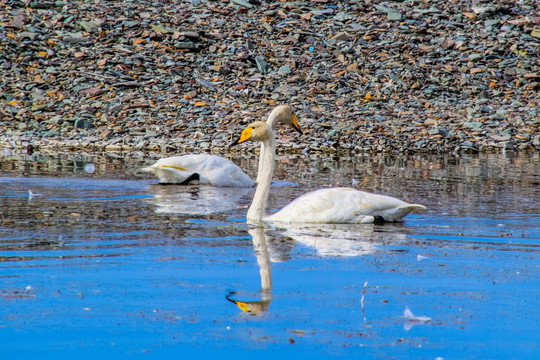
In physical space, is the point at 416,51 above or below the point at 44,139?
above

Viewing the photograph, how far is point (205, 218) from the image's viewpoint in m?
10.4

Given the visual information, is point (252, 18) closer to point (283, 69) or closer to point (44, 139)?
point (283, 69)

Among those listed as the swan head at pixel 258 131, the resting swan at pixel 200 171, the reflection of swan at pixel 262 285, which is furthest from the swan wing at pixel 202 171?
the reflection of swan at pixel 262 285

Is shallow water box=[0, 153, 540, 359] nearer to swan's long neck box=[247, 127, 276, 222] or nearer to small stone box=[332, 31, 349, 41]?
swan's long neck box=[247, 127, 276, 222]

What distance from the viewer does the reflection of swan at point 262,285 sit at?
604cm

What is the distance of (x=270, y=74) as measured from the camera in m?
25.8

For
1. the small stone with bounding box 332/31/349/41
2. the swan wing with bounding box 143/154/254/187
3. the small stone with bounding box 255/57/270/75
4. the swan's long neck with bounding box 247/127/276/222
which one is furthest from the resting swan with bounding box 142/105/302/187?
the small stone with bounding box 332/31/349/41

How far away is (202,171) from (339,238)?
5.57m

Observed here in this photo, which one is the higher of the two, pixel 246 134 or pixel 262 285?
pixel 246 134

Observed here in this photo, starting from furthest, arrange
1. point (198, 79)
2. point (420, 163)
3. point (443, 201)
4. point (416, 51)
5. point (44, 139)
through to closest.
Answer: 1. point (416, 51)
2. point (198, 79)
3. point (44, 139)
4. point (420, 163)
5. point (443, 201)

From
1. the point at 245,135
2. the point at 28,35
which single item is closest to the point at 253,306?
the point at 245,135

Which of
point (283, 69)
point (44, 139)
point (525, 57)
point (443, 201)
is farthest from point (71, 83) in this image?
point (443, 201)

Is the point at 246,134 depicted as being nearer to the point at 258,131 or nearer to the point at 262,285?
the point at 258,131

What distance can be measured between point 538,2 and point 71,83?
16780 millimetres
